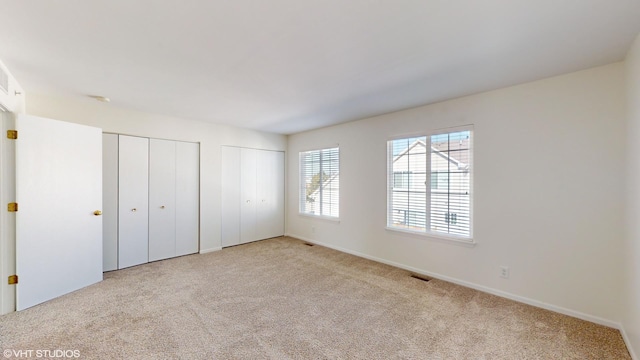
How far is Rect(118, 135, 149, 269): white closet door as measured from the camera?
3.94m

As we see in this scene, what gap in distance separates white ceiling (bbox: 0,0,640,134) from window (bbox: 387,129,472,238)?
2.34ft

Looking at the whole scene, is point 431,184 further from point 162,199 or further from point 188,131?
point 162,199

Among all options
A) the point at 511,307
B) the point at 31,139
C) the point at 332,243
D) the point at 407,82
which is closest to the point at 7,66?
the point at 31,139

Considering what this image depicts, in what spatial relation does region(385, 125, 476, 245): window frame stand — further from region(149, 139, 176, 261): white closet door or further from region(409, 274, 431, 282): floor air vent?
region(149, 139, 176, 261): white closet door

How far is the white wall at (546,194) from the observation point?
7.89 feet

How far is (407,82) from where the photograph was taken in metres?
2.82

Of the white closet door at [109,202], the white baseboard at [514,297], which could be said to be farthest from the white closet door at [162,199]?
the white baseboard at [514,297]

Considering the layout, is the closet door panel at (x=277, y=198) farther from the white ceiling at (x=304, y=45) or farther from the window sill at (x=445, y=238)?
the window sill at (x=445, y=238)

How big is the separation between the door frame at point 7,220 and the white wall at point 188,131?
840mm

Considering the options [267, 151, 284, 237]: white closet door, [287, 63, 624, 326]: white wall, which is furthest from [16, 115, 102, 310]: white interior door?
[287, 63, 624, 326]: white wall

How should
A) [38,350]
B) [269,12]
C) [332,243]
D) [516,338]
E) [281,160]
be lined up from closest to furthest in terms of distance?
[269,12] → [38,350] → [516,338] → [332,243] → [281,160]

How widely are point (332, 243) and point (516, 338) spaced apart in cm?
325

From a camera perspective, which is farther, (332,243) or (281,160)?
(281,160)

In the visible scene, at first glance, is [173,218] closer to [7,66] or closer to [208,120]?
[208,120]
